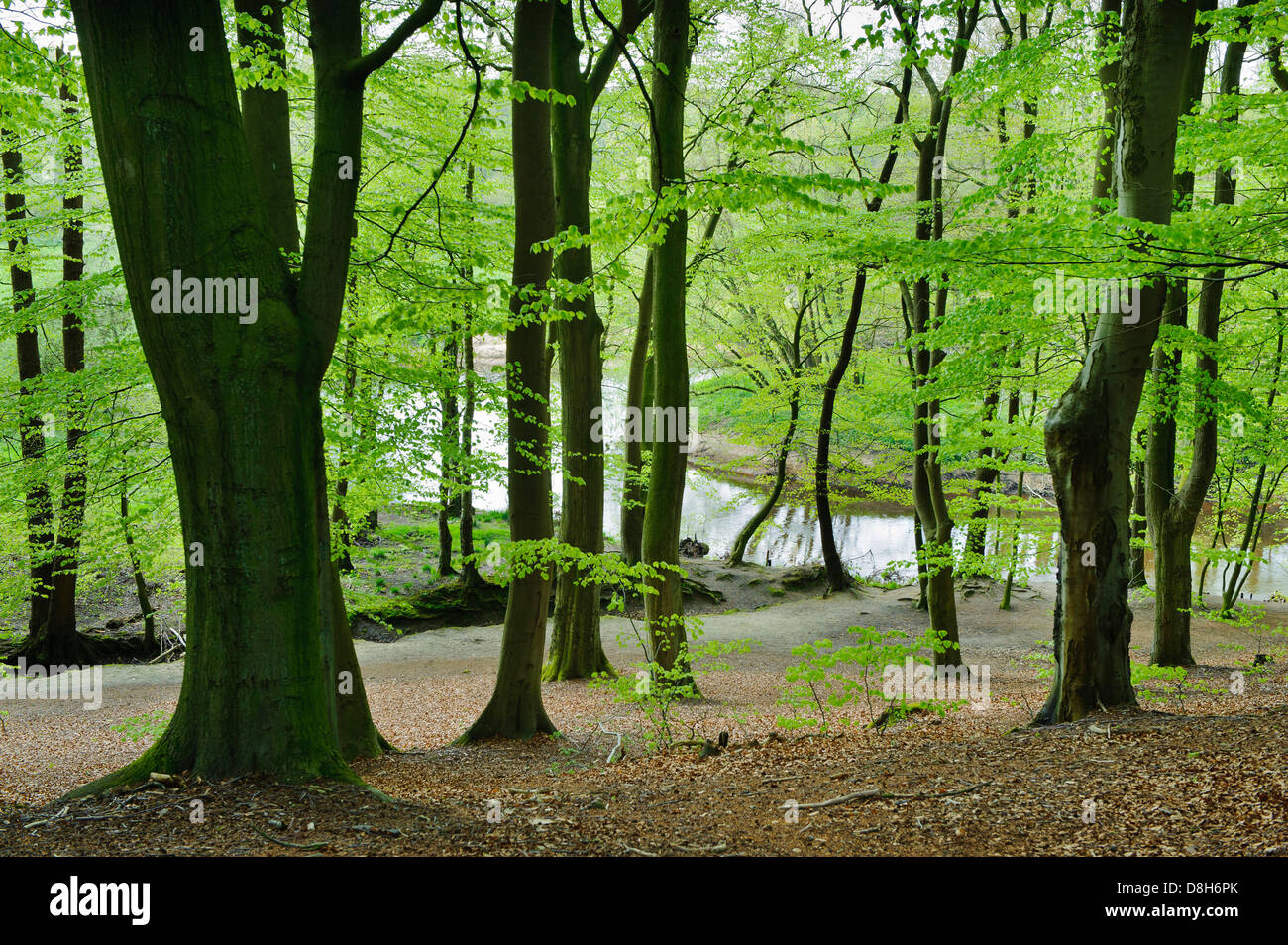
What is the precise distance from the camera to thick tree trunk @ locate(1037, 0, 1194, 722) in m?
5.34

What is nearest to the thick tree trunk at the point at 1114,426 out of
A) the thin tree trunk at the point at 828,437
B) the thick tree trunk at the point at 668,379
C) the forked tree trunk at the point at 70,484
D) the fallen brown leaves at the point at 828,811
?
the fallen brown leaves at the point at 828,811

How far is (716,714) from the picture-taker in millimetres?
9195

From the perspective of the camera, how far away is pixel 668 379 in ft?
29.5

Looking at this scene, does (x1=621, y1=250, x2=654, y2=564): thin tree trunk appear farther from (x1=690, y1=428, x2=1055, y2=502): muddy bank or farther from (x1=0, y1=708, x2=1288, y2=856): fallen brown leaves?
(x1=0, y1=708, x2=1288, y2=856): fallen brown leaves

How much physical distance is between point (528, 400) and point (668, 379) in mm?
1999

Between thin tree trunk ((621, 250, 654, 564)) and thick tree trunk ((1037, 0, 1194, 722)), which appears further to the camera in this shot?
thin tree trunk ((621, 250, 654, 564))

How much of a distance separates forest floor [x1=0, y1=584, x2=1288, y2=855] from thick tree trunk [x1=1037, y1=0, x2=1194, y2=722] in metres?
0.45

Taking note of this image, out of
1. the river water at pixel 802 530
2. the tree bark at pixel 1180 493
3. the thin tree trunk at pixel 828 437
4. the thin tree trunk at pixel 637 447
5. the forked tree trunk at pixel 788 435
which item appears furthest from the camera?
the river water at pixel 802 530

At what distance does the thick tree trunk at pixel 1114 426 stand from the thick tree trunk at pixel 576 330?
3962 millimetres

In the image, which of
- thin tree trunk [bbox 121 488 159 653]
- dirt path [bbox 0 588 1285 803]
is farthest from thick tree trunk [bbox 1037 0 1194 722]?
thin tree trunk [bbox 121 488 159 653]

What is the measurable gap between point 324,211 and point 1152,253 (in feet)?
16.1

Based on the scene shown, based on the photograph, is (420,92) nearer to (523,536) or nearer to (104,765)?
(523,536)

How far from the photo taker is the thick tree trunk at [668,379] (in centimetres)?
851

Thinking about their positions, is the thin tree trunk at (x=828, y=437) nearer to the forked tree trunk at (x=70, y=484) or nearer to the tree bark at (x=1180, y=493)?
the tree bark at (x=1180, y=493)
